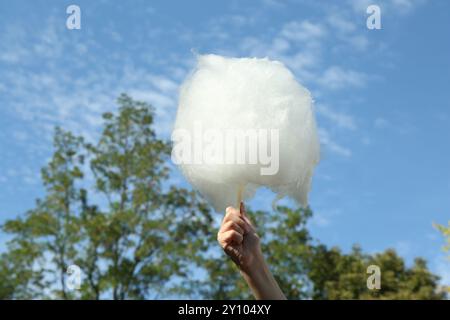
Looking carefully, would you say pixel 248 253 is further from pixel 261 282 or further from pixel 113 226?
pixel 113 226

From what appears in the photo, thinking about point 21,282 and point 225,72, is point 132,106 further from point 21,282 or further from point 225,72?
point 225,72

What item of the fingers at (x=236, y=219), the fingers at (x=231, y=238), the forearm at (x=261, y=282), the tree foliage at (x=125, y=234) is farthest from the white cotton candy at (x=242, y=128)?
the tree foliage at (x=125, y=234)

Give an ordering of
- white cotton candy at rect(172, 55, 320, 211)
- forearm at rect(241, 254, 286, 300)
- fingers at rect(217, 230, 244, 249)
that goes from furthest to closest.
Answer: white cotton candy at rect(172, 55, 320, 211) < fingers at rect(217, 230, 244, 249) < forearm at rect(241, 254, 286, 300)

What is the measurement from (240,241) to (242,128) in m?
0.83

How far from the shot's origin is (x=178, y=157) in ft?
11.3

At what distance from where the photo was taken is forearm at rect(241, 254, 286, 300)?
2545mm

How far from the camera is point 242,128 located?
3.30 m

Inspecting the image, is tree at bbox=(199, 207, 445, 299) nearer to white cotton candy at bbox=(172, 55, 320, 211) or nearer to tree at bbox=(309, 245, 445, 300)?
tree at bbox=(309, 245, 445, 300)

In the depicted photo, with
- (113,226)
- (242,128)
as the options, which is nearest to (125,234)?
(113,226)

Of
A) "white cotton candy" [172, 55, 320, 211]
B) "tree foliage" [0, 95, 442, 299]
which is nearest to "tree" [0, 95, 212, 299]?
"tree foliage" [0, 95, 442, 299]

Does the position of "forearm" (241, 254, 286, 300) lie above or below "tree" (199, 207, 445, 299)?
below

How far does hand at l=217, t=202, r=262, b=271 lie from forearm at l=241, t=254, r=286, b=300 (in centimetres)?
2

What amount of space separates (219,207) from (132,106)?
2031 cm
